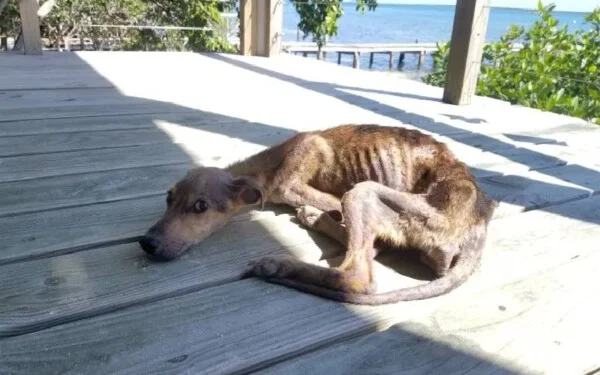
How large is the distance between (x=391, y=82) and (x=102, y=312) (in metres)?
5.15

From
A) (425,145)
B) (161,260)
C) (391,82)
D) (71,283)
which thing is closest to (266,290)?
(161,260)

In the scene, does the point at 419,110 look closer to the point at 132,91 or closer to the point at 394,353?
the point at 132,91

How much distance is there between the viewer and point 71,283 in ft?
5.38

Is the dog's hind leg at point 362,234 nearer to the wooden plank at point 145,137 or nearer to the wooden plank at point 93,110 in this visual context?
the wooden plank at point 145,137

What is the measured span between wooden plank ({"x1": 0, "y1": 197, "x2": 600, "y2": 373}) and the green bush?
13.0ft

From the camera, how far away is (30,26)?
5.88m

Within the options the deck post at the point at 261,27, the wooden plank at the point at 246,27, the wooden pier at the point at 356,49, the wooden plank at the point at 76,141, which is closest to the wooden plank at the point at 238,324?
the wooden plank at the point at 76,141

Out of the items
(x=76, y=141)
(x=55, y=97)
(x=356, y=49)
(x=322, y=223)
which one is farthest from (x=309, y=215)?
(x=356, y=49)

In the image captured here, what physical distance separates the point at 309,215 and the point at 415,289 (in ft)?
2.21

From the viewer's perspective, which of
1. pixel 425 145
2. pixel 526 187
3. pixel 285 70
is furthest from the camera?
pixel 285 70

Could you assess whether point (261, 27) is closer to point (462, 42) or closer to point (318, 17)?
point (462, 42)

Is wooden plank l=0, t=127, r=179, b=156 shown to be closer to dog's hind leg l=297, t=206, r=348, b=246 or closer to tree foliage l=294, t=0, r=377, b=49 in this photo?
dog's hind leg l=297, t=206, r=348, b=246

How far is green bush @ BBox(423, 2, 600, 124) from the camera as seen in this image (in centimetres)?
534

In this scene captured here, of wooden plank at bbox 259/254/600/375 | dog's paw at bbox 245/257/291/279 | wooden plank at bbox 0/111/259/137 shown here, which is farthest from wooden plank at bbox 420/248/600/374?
wooden plank at bbox 0/111/259/137
